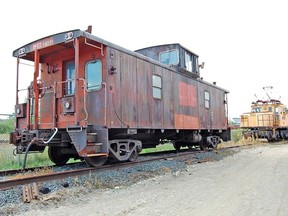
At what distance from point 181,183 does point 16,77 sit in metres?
5.54

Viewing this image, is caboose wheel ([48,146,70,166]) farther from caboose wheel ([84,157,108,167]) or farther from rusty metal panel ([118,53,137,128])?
rusty metal panel ([118,53,137,128])

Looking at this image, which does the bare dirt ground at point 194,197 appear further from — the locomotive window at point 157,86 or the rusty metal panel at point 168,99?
the locomotive window at point 157,86

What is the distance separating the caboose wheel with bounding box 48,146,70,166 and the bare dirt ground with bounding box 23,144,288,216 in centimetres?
347

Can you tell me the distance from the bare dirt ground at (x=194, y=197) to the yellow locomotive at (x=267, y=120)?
17.8 metres

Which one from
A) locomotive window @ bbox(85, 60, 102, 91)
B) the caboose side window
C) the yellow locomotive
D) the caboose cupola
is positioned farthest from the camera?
the yellow locomotive

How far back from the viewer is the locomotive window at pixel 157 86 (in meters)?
10.4

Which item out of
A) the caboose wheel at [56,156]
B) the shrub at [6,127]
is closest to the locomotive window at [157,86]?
the caboose wheel at [56,156]

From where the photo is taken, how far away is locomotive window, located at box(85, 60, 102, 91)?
8.34m

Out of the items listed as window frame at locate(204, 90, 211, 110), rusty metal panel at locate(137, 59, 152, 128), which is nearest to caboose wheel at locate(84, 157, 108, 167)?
rusty metal panel at locate(137, 59, 152, 128)

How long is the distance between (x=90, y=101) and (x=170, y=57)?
17.9 ft

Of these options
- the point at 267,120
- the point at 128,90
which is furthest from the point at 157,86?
the point at 267,120

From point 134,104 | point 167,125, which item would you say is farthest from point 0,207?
point 167,125

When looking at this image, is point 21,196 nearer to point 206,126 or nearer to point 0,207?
point 0,207

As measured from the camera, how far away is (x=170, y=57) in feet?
41.9
